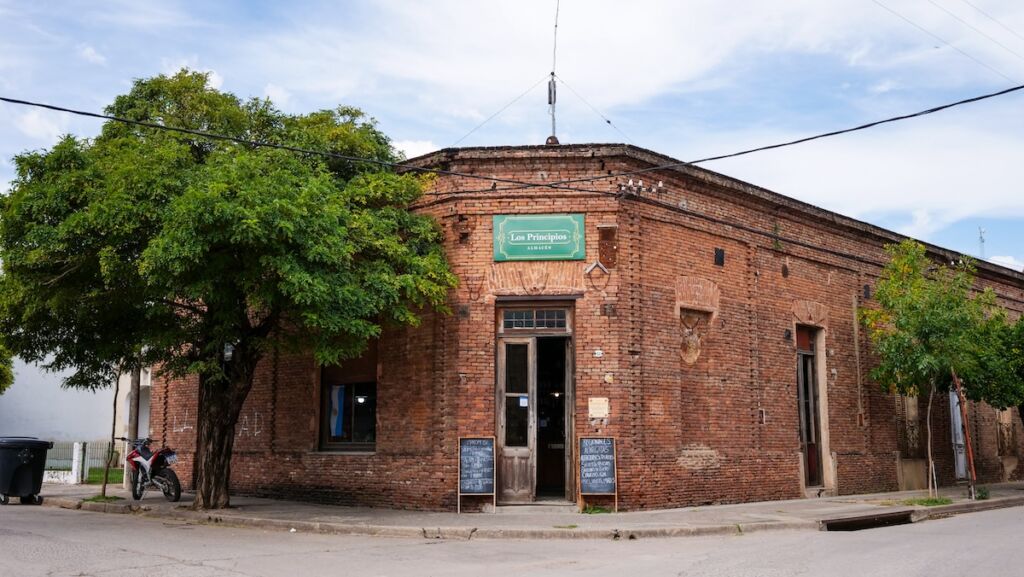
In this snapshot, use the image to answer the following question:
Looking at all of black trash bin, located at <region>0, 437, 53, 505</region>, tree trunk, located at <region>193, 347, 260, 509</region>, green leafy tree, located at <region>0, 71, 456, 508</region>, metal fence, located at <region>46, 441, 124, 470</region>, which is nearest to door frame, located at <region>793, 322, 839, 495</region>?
green leafy tree, located at <region>0, 71, 456, 508</region>

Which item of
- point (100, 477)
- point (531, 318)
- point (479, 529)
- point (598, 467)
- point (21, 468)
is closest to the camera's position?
point (479, 529)

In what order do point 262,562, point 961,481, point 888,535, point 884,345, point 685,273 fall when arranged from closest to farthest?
1. point 262,562
2. point 888,535
3. point 685,273
4. point 884,345
5. point 961,481

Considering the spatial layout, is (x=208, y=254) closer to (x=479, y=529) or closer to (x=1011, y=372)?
(x=479, y=529)

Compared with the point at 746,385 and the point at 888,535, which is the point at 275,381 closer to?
the point at 746,385

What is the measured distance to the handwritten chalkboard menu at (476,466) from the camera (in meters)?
15.1

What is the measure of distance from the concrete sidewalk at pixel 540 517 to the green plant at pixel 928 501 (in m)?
0.17

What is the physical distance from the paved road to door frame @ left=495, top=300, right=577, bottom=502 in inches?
124

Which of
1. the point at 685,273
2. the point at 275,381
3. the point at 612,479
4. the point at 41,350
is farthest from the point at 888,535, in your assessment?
the point at 41,350

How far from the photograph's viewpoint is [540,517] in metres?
14.4

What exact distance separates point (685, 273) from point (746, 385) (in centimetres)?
271

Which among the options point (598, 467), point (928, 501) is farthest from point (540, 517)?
point (928, 501)

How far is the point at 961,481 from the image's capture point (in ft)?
76.9

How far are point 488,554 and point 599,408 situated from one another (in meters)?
4.80

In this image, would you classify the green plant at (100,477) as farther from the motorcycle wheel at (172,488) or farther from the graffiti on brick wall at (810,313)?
the graffiti on brick wall at (810,313)
